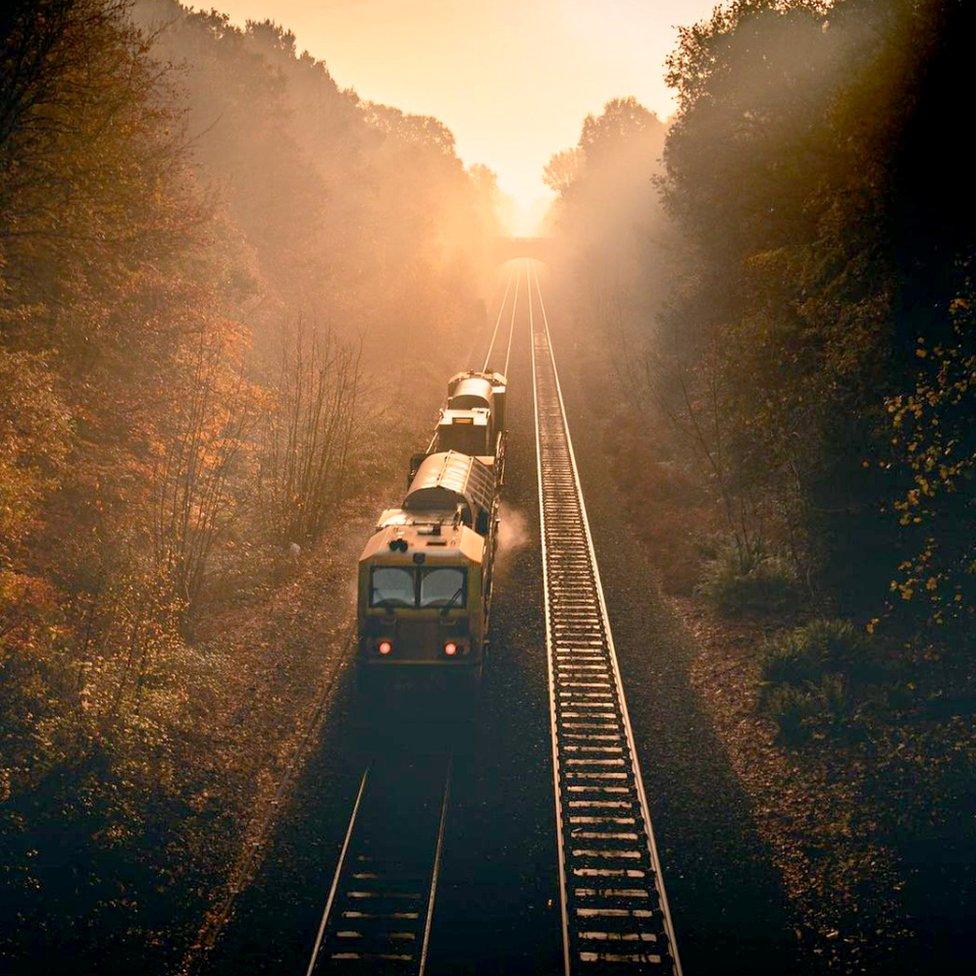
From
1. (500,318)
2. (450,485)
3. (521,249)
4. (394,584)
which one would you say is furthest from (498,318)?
(521,249)

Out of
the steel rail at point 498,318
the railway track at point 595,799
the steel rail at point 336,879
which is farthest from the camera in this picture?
the steel rail at point 498,318

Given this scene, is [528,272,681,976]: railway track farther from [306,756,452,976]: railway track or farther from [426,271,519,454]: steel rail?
[426,271,519,454]: steel rail

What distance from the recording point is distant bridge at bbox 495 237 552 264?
108 metres

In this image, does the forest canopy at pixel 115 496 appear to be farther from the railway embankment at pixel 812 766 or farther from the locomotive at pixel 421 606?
the railway embankment at pixel 812 766

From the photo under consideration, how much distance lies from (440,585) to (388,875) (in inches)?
172

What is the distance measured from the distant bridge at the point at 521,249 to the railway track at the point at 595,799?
9441 cm

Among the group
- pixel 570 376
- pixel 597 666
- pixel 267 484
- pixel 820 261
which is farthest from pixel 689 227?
pixel 597 666

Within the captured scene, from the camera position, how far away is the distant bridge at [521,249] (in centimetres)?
10844

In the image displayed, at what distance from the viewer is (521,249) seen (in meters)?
111

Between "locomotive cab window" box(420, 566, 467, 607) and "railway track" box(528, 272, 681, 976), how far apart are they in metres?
2.64

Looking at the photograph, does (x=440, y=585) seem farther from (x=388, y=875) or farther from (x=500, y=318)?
(x=500, y=318)

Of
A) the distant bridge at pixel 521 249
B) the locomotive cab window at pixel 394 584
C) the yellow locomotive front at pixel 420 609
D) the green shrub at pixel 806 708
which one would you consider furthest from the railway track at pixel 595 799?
the distant bridge at pixel 521 249

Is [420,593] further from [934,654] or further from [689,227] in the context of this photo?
[689,227]

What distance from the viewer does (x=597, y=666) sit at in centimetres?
1455
